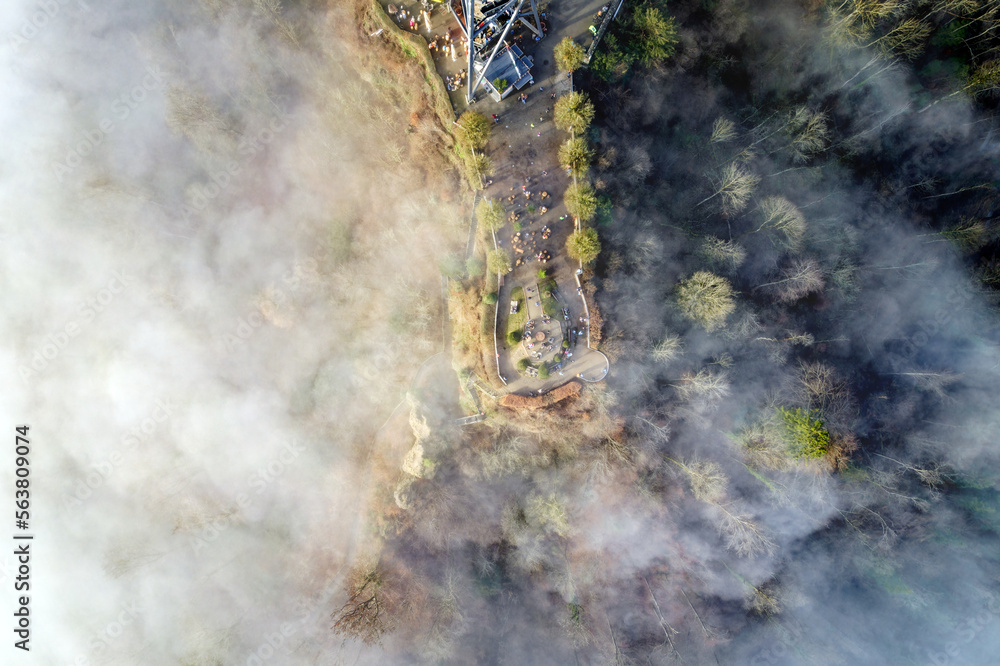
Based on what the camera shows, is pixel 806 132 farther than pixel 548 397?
Yes

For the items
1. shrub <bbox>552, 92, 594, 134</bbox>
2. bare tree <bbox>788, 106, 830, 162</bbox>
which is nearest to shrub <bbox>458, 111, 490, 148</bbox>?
shrub <bbox>552, 92, 594, 134</bbox>

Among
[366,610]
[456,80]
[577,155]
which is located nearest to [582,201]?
[577,155]

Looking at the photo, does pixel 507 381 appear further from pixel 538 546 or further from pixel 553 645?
pixel 553 645

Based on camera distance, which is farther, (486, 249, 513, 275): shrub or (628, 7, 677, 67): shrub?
(486, 249, 513, 275): shrub

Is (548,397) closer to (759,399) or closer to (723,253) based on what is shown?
(759,399)
